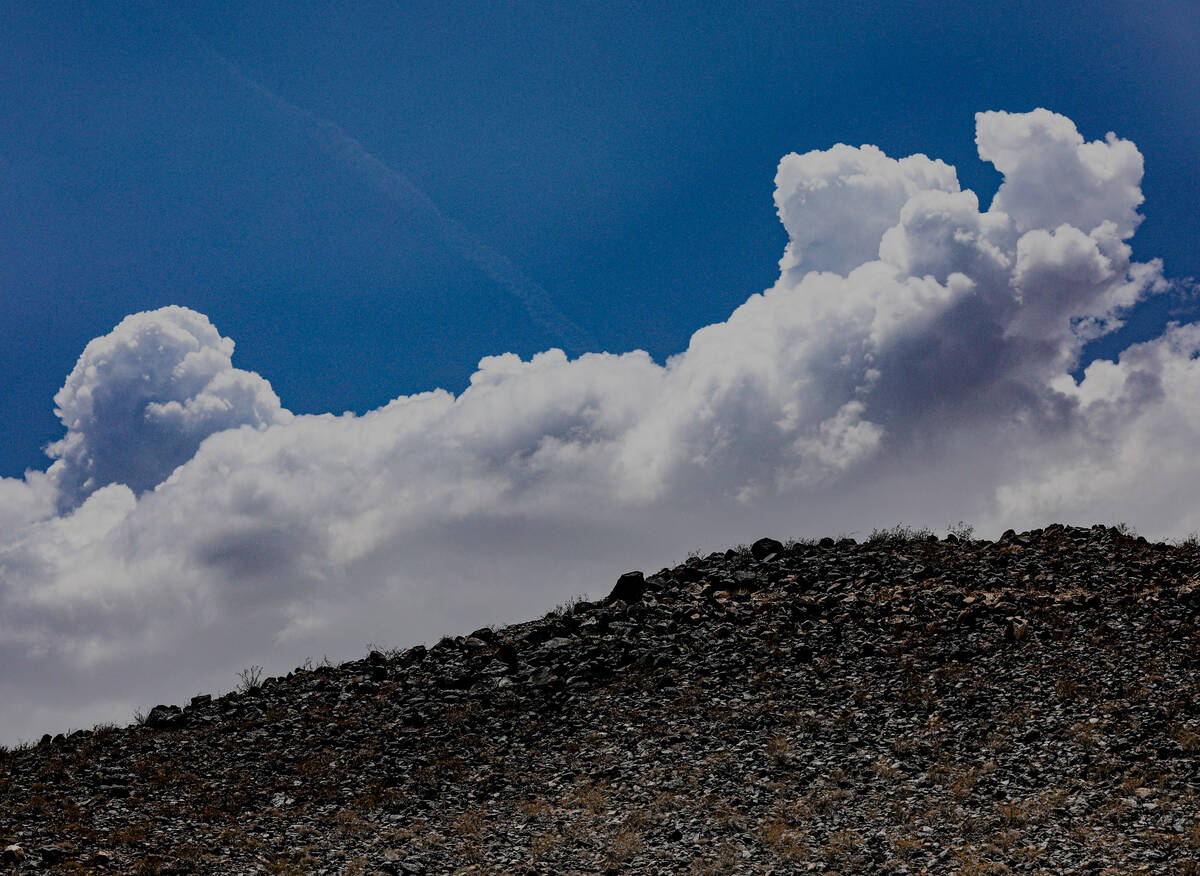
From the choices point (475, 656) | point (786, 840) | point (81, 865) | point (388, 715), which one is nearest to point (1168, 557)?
point (786, 840)

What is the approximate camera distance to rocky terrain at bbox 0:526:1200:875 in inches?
612

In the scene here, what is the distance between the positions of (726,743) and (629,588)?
8.74 meters

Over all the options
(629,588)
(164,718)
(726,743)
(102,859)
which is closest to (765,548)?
(629,588)

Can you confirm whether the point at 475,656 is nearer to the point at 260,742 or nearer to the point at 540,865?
the point at 260,742

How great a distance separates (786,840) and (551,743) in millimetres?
6536

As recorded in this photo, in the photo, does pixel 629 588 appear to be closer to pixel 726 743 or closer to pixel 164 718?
pixel 726 743

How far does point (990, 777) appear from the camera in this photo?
16672 millimetres

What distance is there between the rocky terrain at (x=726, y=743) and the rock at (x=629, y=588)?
8 centimetres

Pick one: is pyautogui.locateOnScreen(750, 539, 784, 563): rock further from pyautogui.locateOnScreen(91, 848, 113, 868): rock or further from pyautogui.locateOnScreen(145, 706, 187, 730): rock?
pyautogui.locateOnScreen(91, 848, 113, 868): rock

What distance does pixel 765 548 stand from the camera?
96.9 feet

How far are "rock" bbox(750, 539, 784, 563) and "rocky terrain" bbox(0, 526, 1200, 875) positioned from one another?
87 centimetres

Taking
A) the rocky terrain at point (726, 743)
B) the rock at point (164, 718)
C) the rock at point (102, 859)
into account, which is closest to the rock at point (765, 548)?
the rocky terrain at point (726, 743)

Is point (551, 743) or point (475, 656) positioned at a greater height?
point (475, 656)

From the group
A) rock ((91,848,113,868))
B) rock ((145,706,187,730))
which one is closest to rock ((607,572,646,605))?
rock ((145,706,187,730))
